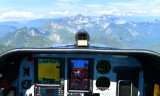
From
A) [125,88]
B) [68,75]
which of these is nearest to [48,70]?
[68,75]

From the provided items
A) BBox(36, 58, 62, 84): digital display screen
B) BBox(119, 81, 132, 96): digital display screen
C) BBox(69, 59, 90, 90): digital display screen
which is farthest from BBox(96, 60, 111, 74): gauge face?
BBox(36, 58, 62, 84): digital display screen

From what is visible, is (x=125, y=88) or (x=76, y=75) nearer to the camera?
(x=125, y=88)

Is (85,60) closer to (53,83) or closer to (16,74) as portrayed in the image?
(53,83)

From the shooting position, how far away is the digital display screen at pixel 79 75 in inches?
313

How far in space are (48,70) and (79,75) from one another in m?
0.75

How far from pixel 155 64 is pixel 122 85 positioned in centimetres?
121

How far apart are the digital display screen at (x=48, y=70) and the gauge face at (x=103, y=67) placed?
0.94 metres

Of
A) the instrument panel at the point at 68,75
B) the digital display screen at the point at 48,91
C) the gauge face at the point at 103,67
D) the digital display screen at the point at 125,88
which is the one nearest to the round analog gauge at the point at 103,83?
the instrument panel at the point at 68,75

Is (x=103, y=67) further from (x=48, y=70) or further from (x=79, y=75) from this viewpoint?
(x=48, y=70)

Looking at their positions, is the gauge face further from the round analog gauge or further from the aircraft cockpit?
the round analog gauge

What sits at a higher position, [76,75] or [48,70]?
[48,70]

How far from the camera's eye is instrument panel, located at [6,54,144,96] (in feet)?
26.0

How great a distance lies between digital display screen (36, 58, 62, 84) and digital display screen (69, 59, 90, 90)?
315 millimetres

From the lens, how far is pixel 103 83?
8055 millimetres
